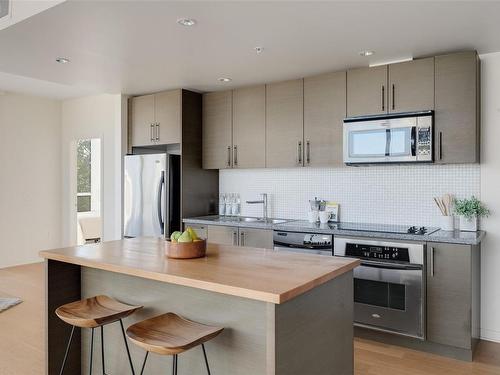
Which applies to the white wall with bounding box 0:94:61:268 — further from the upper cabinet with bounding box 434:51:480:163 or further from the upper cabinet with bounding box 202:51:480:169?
the upper cabinet with bounding box 434:51:480:163

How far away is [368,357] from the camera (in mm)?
3254

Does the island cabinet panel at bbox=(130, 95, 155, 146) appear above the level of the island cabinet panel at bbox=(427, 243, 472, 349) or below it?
above

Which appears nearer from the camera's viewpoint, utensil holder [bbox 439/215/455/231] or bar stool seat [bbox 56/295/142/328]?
bar stool seat [bbox 56/295/142/328]

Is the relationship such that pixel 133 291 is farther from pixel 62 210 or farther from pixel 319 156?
pixel 62 210

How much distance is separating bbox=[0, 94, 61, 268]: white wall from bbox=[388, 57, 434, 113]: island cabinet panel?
542 cm

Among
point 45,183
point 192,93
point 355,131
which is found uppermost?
point 192,93

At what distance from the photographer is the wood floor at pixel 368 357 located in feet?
9.89

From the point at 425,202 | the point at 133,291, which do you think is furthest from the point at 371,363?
the point at 133,291

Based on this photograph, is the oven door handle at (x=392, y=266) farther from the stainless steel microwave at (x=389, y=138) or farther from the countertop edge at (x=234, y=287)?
the countertop edge at (x=234, y=287)

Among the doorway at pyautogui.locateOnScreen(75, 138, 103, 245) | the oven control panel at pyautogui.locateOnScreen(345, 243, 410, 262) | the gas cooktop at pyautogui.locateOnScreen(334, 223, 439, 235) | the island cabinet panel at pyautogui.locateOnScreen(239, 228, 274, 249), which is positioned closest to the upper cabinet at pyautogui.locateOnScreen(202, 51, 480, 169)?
the gas cooktop at pyautogui.locateOnScreen(334, 223, 439, 235)

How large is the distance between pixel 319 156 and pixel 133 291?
2270 millimetres

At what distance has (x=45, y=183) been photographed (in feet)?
22.3

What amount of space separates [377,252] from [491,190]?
1.10 meters

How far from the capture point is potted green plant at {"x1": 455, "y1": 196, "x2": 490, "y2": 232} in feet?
11.3
